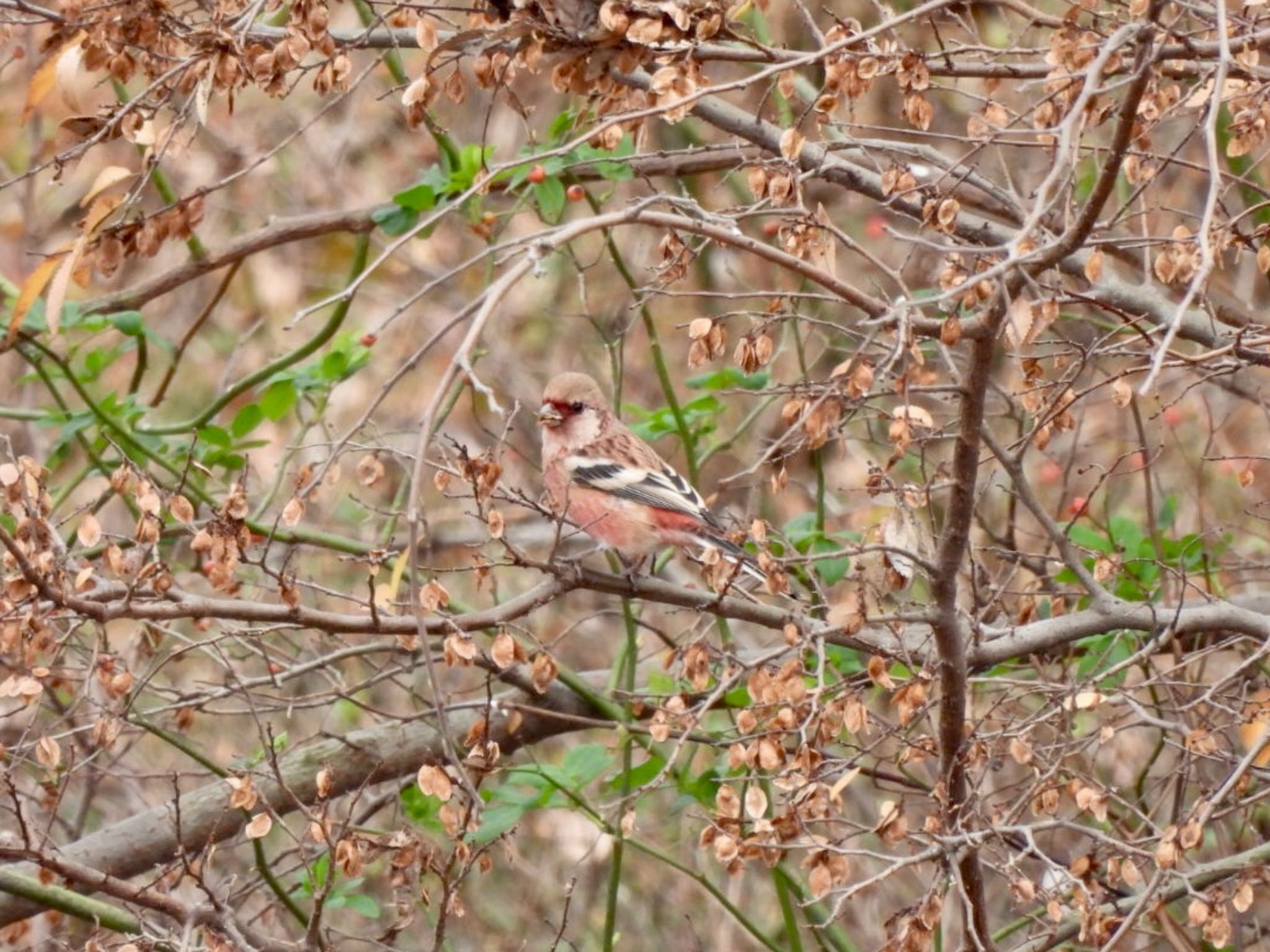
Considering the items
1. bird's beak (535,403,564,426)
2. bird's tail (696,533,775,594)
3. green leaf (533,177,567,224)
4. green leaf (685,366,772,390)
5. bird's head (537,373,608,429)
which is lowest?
bird's tail (696,533,775,594)

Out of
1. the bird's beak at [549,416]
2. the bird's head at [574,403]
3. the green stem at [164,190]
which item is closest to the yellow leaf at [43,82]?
the green stem at [164,190]

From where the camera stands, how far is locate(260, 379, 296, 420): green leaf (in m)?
5.82

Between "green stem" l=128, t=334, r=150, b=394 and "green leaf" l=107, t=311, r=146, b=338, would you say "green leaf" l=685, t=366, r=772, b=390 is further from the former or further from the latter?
"green stem" l=128, t=334, r=150, b=394

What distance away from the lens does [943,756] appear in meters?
4.25

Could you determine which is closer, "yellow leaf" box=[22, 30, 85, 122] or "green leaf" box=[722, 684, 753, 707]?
"yellow leaf" box=[22, 30, 85, 122]

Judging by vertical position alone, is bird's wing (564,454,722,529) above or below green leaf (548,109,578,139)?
below

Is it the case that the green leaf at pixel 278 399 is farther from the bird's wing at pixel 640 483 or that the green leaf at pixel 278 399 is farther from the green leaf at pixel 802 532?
the green leaf at pixel 802 532

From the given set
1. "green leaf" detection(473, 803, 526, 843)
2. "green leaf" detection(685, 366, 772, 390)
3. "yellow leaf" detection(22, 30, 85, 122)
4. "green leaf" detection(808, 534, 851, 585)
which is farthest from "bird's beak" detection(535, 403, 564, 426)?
"yellow leaf" detection(22, 30, 85, 122)

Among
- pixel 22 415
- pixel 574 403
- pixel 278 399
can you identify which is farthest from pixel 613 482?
pixel 22 415

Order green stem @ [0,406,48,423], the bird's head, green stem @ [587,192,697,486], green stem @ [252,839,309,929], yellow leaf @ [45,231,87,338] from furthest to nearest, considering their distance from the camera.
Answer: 1. the bird's head
2. green stem @ [0,406,48,423]
3. green stem @ [587,192,697,486]
4. green stem @ [252,839,309,929]
5. yellow leaf @ [45,231,87,338]

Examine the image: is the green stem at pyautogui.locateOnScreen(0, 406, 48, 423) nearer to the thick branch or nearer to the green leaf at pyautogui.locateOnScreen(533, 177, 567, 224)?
the thick branch

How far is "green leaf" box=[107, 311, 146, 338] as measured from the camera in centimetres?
591

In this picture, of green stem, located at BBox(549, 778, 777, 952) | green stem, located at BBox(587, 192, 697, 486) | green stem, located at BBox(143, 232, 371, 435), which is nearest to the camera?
green stem, located at BBox(549, 778, 777, 952)

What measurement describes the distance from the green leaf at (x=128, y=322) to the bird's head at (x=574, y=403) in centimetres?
156
